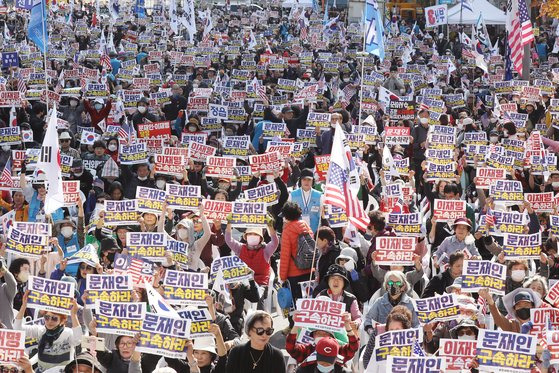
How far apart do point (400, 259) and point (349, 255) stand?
2.20 ft

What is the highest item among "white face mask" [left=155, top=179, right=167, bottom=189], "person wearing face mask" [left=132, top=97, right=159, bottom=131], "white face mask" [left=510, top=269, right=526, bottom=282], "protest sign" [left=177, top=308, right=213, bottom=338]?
"person wearing face mask" [left=132, top=97, right=159, bottom=131]

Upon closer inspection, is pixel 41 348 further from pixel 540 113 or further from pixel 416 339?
pixel 540 113

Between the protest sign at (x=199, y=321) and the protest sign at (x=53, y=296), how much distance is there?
0.95 metres

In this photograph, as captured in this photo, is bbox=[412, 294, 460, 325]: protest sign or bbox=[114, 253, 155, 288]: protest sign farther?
bbox=[114, 253, 155, 288]: protest sign

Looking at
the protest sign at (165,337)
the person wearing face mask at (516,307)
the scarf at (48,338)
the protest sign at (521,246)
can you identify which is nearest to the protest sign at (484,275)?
the person wearing face mask at (516,307)

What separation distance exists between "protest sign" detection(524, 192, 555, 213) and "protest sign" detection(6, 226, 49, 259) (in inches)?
221

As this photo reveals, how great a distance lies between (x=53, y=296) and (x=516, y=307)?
12.2ft

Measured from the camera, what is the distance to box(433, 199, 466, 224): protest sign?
1231cm

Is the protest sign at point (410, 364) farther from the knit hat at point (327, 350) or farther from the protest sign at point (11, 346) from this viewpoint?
the protest sign at point (11, 346)

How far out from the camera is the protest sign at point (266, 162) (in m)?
14.5

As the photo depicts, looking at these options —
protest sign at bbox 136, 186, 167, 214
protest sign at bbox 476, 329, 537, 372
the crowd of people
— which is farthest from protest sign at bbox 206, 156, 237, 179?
protest sign at bbox 476, 329, 537, 372

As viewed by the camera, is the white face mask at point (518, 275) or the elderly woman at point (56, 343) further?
the white face mask at point (518, 275)

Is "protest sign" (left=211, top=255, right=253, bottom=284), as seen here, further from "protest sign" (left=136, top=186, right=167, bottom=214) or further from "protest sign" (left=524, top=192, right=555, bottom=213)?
"protest sign" (left=524, top=192, right=555, bottom=213)

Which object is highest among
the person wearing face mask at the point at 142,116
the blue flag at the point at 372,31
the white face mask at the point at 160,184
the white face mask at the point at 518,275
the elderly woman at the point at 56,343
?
the blue flag at the point at 372,31
